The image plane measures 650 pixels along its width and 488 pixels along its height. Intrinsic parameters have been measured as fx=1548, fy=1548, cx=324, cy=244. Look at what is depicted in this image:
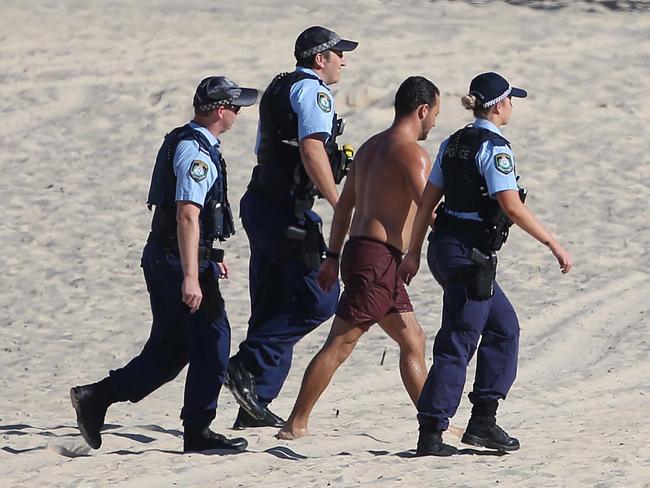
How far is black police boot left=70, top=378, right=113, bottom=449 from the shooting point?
713cm

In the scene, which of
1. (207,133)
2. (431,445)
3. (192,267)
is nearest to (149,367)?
(192,267)

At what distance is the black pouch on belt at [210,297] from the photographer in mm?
6848

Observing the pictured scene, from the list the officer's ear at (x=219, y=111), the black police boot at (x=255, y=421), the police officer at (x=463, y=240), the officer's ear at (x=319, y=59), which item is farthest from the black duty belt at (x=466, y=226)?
the black police boot at (x=255, y=421)

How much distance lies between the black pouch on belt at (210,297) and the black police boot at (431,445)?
3.43 ft

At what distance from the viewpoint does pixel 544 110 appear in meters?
14.8

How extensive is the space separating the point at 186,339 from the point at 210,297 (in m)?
0.29

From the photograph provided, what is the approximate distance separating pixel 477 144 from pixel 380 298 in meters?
0.90

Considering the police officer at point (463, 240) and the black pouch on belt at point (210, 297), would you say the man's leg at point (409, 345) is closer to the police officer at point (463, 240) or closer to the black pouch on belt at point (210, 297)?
the police officer at point (463, 240)

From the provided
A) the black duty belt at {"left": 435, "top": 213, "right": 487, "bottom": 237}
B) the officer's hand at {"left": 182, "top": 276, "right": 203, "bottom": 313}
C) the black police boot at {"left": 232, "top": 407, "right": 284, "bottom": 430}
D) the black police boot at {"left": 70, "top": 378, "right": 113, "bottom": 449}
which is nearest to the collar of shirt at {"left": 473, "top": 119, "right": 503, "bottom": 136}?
the black duty belt at {"left": 435, "top": 213, "right": 487, "bottom": 237}

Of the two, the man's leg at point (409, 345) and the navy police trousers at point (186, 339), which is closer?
the navy police trousers at point (186, 339)

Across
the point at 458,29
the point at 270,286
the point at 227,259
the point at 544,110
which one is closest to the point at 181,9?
the point at 458,29

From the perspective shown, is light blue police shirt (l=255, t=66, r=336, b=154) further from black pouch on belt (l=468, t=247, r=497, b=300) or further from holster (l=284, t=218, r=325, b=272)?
black pouch on belt (l=468, t=247, r=497, b=300)

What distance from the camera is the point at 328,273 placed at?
726 centimetres

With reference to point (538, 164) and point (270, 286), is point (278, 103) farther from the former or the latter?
point (538, 164)
